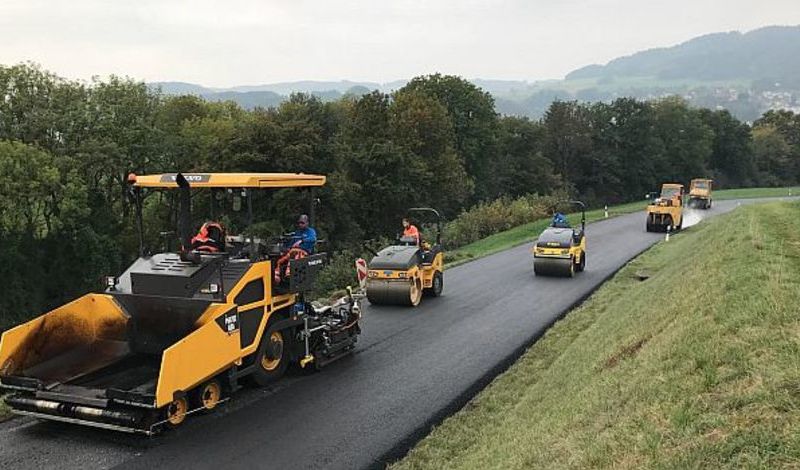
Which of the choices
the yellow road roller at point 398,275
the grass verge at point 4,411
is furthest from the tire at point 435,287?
the grass verge at point 4,411

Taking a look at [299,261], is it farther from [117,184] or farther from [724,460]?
[117,184]

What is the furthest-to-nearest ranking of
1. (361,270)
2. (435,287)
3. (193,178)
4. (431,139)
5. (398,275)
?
1. (431,139)
2. (435,287)
3. (398,275)
4. (361,270)
5. (193,178)

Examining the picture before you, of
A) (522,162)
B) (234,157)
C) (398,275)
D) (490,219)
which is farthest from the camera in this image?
(522,162)

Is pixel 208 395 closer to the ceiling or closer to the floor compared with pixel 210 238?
closer to the floor

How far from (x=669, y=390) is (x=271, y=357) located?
596cm

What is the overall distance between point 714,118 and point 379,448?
8829 centimetres

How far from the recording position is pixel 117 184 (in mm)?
40688

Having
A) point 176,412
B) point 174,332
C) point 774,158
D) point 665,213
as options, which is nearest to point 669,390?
point 176,412

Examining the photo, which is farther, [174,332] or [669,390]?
[174,332]

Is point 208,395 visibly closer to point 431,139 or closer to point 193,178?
point 193,178

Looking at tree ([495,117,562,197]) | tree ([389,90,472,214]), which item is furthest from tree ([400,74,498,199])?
tree ([389,90,472,214])

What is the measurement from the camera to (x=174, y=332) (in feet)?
29.6

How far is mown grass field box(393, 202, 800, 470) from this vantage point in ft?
16.3

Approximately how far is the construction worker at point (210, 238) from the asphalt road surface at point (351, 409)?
220 cm
